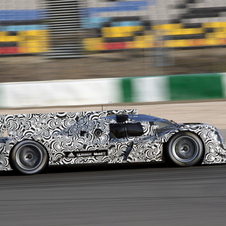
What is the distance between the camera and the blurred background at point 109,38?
53.1ft

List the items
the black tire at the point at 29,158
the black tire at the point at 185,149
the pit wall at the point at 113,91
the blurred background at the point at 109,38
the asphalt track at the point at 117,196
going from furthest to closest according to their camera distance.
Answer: the blurred background at the point at 109,38 → the pit wall at the point at 113,91 → the black tire at the point at 185,149 → the black tire at the point at 29,158 → the asphalt track at the point at 117,196

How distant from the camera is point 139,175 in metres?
6.45

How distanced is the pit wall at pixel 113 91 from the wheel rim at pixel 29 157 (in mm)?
6387

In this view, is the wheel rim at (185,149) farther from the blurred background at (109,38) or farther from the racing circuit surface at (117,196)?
the blurred background at (109,38)

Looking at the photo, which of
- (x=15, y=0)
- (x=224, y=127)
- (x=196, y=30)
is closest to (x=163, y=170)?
(x=224, y=127)

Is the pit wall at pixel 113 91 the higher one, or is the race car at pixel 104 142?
the pit wall at pixel 113 91

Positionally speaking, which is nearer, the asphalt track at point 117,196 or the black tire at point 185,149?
the asphalt track at point 117,196

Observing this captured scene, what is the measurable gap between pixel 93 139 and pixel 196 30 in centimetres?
1433

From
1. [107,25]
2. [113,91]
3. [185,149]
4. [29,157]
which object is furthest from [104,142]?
[107,25]

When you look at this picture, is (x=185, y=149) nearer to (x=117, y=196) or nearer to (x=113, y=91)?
(x=117, y=196)

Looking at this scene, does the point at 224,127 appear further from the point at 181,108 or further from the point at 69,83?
the point at 69,83

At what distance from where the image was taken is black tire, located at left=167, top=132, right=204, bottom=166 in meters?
6.91

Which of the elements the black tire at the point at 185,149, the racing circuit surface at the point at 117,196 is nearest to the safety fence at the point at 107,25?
the black tire at the point at 185,149

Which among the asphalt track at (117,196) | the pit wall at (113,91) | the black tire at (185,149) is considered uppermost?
the pit wall at (113,91)
